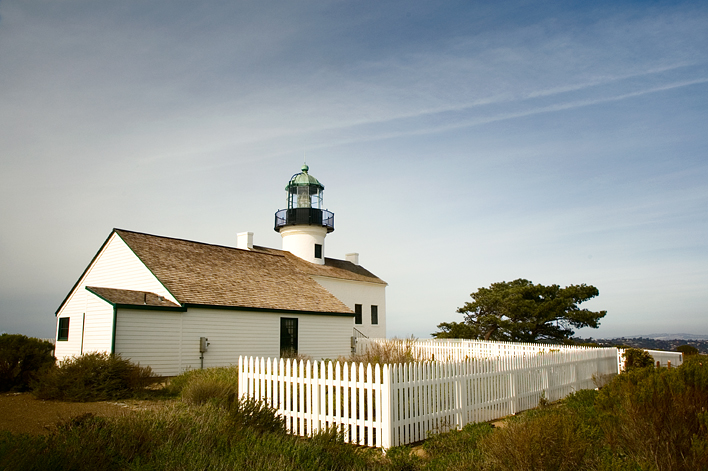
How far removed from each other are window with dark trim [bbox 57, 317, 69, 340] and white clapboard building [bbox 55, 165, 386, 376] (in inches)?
1.4

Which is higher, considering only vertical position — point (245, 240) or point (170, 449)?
point (245, 240)

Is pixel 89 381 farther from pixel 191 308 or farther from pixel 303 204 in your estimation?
pixel 303 204

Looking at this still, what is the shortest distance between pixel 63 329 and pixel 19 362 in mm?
5666

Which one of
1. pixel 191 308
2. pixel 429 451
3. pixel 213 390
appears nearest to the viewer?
pixel 429 451

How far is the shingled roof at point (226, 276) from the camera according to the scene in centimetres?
1803

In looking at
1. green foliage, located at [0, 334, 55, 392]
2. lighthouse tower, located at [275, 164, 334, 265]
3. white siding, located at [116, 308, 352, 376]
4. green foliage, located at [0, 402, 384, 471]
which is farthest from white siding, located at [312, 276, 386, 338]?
green foliage, located at [0, 402, 384, 471]

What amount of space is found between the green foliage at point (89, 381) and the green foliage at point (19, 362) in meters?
0.83

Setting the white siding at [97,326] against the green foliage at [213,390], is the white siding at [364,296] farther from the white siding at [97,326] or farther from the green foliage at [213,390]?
the green foliage at [213,390]

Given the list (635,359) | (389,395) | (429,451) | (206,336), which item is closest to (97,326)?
(206,336)

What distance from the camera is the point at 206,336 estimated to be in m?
17.2

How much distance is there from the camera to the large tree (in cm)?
3222

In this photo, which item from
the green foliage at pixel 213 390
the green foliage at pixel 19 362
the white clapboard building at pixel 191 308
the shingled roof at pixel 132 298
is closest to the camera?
the green foliage at pixel 213 390

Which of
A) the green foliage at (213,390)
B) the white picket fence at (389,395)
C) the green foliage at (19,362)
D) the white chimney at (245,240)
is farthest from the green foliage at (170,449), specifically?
the white chimney at (245,240)

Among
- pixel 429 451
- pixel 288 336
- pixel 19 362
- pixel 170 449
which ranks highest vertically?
pixel 288 336
